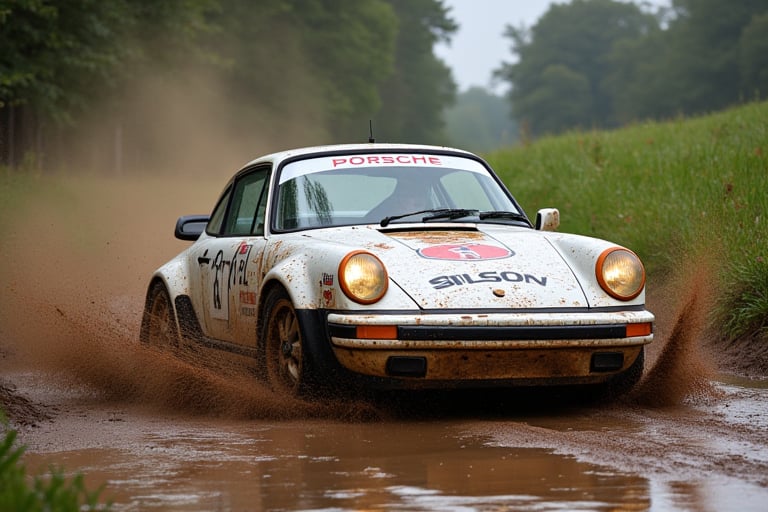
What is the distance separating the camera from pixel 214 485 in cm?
460

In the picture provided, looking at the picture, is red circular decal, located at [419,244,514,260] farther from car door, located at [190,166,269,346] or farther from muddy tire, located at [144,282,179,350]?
muddy tire, located at [144,282,179,350]

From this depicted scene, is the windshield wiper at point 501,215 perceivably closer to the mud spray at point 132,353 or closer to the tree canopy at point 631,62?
the mud spray at point 132,353

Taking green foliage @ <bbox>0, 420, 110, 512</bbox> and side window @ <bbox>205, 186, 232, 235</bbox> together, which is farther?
side window @ <bbox>205, 186, 232, 235</bbox>

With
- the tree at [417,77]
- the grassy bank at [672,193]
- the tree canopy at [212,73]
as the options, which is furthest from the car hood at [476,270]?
the tree at [417,77]

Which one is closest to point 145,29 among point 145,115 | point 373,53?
point 145,115

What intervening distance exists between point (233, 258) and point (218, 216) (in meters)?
1.18

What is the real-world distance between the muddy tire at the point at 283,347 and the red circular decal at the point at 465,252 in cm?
74

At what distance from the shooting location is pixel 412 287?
20.2 ft

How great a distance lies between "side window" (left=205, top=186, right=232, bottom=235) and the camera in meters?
8.53

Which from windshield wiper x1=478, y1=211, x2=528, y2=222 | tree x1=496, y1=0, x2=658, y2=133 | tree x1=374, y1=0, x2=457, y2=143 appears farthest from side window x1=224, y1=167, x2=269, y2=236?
tree x1=496, y1=0, x2=658, y2=133

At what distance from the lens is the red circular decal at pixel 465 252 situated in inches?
253

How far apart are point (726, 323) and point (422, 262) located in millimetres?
3509

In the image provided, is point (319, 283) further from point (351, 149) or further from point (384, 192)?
point (351, 149)

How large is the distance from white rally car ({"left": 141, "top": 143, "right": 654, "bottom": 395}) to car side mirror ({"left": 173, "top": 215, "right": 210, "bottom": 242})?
850 millimetres
